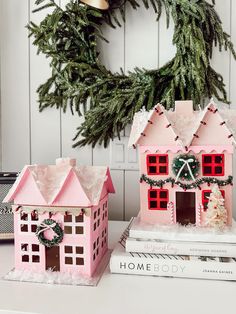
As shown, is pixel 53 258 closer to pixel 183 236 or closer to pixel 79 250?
pixel 79 250

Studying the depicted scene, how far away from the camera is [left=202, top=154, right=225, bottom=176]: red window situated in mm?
908

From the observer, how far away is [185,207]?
38.5 inches

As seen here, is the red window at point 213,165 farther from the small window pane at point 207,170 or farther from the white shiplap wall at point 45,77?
the white shiplap wall at point 45,77

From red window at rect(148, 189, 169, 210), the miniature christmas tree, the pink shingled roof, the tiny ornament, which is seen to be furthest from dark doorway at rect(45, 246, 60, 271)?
the tiny ornament

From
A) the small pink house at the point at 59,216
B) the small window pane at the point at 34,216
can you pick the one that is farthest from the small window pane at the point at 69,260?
the small window pane at the point at 34,216

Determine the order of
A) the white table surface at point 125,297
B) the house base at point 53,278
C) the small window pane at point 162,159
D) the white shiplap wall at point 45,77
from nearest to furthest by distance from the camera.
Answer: the white table surface at point 125,297 < the house base at point 53,278 < the small window pane at point 162,159 < the white shiplap wall at point 45,77

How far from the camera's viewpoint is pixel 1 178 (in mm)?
1054

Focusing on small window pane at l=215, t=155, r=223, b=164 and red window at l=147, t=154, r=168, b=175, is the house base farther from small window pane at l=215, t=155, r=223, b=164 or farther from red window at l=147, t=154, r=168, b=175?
small window pane at l=215, t=155, r=223, b=164

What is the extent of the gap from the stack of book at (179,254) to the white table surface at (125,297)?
17 mm

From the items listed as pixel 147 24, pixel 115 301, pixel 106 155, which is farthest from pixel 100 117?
pixel 115 301

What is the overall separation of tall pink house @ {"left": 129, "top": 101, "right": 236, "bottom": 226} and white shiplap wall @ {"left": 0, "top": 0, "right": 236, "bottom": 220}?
1.17 feet

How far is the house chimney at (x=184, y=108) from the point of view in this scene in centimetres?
94

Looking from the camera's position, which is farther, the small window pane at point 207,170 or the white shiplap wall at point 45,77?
the white shiplap wall at point 45,77

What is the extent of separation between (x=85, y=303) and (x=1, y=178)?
464mm
